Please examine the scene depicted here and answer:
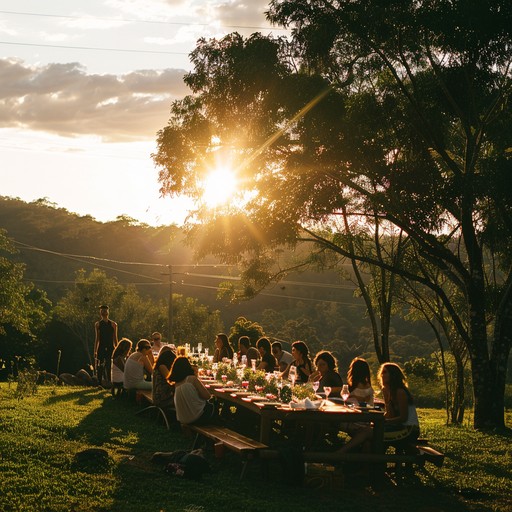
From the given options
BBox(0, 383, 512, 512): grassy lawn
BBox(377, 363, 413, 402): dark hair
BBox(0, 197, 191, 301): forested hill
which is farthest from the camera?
BBox(0, 197, 191, 301): forested hill

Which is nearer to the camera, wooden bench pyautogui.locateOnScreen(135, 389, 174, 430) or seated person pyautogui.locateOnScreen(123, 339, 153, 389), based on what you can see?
wooden bench pyautogui.locateOnScreen(135, 389, 174, 430)

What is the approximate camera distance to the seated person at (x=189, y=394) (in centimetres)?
1034

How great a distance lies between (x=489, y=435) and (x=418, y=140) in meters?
5.37

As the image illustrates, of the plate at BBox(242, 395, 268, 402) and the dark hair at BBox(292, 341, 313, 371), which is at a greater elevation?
the dark hair at BBox(292, 341, 313, 371)

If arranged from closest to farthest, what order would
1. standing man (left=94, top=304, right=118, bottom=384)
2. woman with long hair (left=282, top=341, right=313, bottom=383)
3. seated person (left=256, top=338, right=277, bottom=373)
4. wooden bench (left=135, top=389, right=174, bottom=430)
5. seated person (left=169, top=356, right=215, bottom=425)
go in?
seated person (left=169, top=356, right=215, bottom=425) → wooden bench (left=135, top=389, right=174, bottom=430) → woman with long hair (left=282, top=341, right=313, bottom=383) → seated person (left=256, top=338, right=277, bottom=373) → standing man (left=94, top=304, right=118, bottom=384)

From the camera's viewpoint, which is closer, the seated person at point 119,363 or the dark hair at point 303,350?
the dark hair at point 303,350

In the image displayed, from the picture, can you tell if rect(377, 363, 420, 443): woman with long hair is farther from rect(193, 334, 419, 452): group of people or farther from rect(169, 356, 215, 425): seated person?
rect(169, 356, 215, 425): seated person

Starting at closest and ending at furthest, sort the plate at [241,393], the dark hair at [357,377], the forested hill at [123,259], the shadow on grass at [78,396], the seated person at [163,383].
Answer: the dark hair at [357,377] → the plate at [241,393] → the seated person at [163,383] → the shadow on grass at [78,396] → the forested hill at [123,259]

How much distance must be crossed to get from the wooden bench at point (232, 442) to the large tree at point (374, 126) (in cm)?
615

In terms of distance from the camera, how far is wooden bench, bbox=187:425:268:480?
8.49 meters

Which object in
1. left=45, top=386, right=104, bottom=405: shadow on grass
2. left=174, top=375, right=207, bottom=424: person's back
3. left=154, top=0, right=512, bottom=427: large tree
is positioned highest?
left=154, top=0, right=512, bottom=427: large tree

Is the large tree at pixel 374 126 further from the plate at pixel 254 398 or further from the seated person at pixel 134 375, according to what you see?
the plate at pixel 254 398

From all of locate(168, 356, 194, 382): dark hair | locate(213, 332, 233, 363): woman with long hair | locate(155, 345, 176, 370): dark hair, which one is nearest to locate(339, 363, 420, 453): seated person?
locate(168, 356, 194, 382): dark hair

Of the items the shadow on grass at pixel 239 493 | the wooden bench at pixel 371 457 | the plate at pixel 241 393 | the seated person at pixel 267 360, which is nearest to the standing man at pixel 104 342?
the seated person at pixel 267 360
